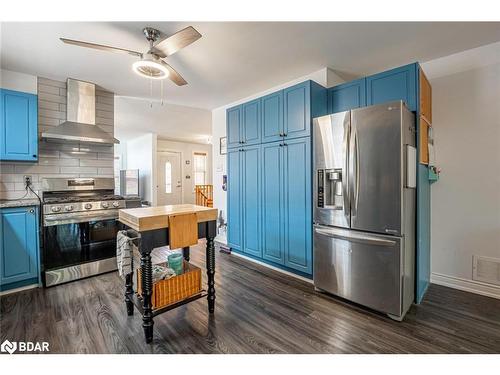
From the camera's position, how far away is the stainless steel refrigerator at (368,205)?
6.16 feet

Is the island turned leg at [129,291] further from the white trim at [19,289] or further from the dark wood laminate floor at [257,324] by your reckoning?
the white trim at [19,289]

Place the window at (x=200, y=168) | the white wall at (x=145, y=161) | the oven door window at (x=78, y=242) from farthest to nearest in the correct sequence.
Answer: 1. the window at (x=200, y=168)
2. the white wall at (x=145, y=161)
3. the oven door window at (x=78, y=242)

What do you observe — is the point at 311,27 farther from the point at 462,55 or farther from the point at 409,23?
the point at 462,55

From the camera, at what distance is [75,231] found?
2.76 m

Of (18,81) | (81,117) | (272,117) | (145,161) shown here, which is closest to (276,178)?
(272,117)

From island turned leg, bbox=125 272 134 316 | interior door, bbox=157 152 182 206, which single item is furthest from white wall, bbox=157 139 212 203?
island turned leg, bbox=125 272 134 316

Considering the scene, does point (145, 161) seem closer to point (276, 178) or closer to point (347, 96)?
point (276, 178)

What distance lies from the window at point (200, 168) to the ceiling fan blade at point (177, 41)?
263 inches

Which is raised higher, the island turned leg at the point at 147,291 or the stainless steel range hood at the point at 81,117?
the stainless steel range hood at the point at 81,117

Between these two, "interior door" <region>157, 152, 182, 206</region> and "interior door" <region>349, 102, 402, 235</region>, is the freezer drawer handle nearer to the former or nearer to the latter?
"interior door" <region>349, 102, 402, 235</region>

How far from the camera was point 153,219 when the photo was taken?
1606 millimetres

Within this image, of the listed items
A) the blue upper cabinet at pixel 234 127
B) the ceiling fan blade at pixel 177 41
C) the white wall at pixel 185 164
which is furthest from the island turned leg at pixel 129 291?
the white wall at pixel 185 164

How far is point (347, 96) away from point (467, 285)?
7.68 feet

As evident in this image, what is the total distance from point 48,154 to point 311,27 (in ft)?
11.3
